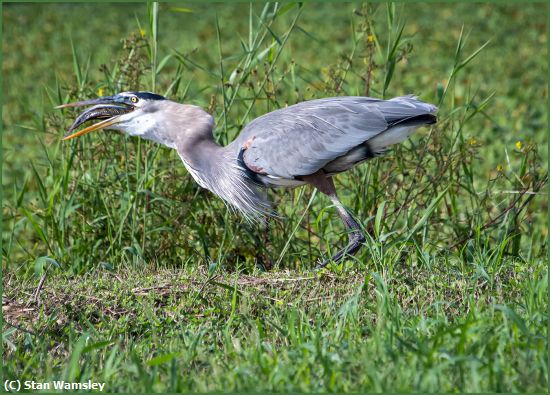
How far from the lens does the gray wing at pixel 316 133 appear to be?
491 centimetres

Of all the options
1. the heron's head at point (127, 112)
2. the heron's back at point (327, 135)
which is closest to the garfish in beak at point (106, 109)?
the heron's head at point (127, 112)

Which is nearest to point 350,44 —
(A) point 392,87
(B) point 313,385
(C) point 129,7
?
(A) point 392,87

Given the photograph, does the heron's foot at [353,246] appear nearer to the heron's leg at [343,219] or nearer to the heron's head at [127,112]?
the heron's leg at [343,219]

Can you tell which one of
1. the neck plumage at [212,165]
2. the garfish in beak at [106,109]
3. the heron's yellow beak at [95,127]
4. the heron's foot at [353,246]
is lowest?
the heron's foot at [353,246]

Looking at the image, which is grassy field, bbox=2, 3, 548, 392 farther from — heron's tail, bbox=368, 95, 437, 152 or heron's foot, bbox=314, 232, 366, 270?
heron's tail, bbox=368, 95, 437, 152

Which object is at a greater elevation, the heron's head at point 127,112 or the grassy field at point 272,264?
the heron's head at point 127,112

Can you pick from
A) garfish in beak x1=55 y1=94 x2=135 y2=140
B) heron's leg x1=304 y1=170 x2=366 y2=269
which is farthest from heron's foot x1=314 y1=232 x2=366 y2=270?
garfish in beak x1=55 y1=94 x2=135 y2=140

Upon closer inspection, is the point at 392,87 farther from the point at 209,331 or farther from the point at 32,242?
the point at 209,331

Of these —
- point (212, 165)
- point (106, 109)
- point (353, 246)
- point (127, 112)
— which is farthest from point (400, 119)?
point (106, 109)

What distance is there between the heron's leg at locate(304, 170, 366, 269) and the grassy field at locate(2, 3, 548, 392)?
13 cm

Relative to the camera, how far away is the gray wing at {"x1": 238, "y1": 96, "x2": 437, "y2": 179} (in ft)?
16.1

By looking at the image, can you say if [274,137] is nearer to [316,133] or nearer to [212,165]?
[316,133]

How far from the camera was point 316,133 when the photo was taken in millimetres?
4988

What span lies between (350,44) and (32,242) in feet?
18.0
